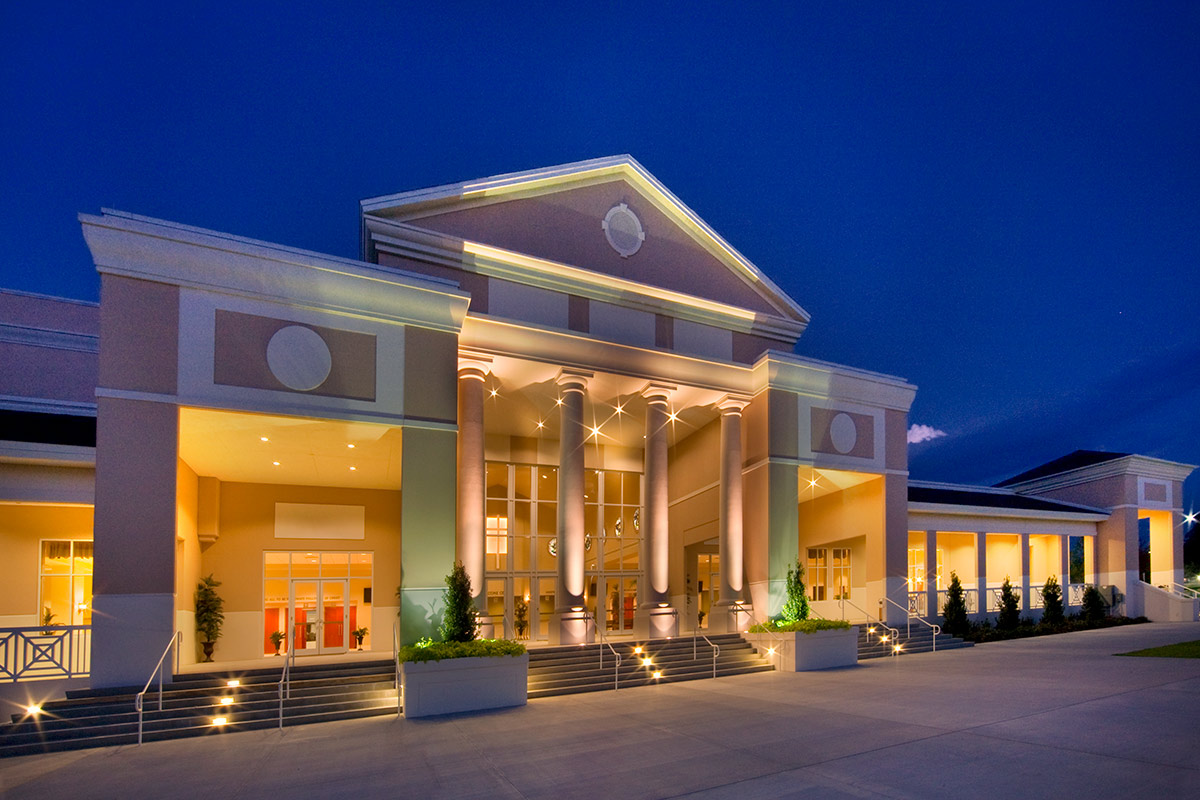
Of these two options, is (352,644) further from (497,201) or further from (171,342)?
(497,201)

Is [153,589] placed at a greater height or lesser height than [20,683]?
greater

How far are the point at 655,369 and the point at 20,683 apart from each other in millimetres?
17071

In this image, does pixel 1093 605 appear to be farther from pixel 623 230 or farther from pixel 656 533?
pixel 623 230

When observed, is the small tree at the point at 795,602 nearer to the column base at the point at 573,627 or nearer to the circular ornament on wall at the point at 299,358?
the column base at the point at 573,627

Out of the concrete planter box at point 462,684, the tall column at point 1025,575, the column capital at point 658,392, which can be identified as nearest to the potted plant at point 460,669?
the concrete planter box at point 462,684

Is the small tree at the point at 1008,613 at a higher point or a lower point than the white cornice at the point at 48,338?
lower

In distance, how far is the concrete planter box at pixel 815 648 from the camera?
65.6 ft

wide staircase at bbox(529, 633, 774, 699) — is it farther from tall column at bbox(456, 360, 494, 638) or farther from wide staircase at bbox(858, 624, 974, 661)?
wide staircase at bbox(858, 624, 974, 661)

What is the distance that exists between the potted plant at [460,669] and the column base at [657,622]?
6666 mm

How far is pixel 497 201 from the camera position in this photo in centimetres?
2197

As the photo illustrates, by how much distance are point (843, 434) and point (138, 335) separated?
69.0ft

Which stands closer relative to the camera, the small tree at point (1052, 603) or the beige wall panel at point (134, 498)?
the beige wall panel at point (134, 498)

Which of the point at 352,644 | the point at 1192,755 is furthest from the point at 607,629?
the point at 1192,755

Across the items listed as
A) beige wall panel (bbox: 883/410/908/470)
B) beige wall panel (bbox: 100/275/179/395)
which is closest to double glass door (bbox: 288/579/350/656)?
beige wall panel (bbox: 100/275/179/395)
